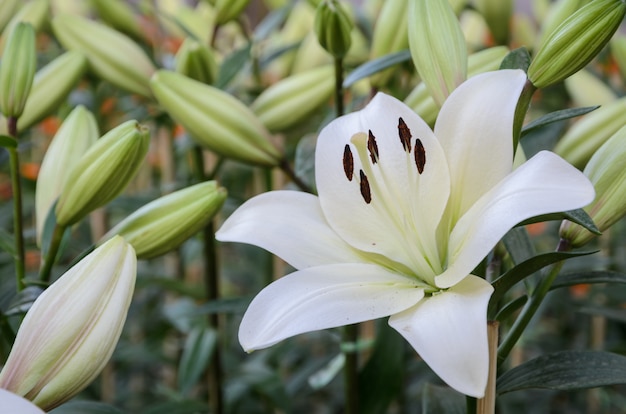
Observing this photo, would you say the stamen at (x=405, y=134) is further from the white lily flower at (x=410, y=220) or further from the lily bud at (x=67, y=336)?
the lily bud at (x=67, y=336)

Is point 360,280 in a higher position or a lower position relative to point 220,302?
higher

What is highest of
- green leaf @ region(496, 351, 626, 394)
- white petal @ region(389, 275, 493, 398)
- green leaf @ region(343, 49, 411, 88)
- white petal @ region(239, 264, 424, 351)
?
white petal @ region(389, 275, 493, 398)

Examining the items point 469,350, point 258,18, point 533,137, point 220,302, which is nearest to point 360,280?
point 469,350

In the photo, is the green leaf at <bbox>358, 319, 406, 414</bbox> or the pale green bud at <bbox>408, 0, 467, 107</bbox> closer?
the pale green bud at <bbox>408, 0, 467, 107</bbox>

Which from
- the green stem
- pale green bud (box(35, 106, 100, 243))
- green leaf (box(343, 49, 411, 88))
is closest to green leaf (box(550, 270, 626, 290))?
the green stem

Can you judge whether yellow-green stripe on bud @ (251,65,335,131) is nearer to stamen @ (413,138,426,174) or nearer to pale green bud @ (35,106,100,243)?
pale green bud @ (35,106,100,243)

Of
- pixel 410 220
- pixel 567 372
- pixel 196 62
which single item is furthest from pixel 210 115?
pixel 567 372

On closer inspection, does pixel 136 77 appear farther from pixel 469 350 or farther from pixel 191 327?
pixel 469 350
